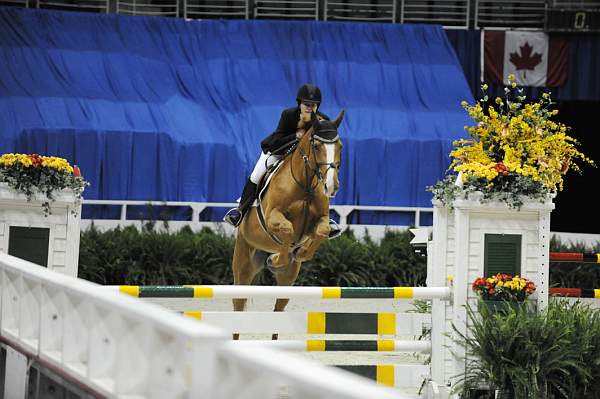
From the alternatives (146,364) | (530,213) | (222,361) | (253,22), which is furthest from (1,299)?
(253,22)

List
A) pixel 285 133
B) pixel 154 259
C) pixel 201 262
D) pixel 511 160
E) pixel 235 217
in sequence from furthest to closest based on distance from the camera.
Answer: pixel 201 262 < pixel 154 259 < pixel 235 217 < pixel 285 133 < pixel 511 160

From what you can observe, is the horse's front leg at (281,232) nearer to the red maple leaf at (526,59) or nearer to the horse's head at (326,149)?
the horse's head at (326,149)

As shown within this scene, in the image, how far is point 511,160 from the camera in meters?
6.80

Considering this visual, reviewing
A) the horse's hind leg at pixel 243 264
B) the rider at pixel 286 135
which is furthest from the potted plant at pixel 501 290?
the horse's hind leg at pixel 243 264

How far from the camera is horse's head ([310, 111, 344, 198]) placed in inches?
274

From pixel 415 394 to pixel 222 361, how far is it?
157 inches

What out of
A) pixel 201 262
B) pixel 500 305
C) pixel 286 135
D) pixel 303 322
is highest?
pixel 286 135

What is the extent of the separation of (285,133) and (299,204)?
637mm

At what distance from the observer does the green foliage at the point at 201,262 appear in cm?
1324

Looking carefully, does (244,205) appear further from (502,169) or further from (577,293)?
(577,293)

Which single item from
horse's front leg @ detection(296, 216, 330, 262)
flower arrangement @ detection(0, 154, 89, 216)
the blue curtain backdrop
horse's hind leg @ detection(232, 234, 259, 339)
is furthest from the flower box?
the blue curtain backdrop

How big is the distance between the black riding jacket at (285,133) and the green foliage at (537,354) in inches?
92.5

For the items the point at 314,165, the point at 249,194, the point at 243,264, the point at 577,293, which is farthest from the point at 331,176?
the point at 577,293

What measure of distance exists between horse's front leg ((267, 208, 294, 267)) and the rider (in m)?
0.41
